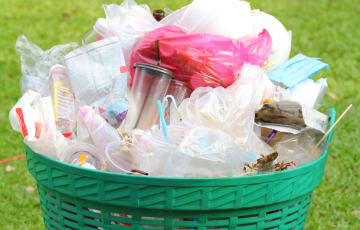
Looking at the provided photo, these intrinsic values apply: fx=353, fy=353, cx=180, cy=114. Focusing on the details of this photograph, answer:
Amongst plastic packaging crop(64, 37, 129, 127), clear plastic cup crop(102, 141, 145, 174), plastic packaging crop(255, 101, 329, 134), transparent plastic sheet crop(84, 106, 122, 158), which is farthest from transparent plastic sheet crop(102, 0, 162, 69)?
plastic packaging crop(255, 101, 329, 134)

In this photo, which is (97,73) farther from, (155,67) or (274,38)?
(274,38)

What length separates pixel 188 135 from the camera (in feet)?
3.50

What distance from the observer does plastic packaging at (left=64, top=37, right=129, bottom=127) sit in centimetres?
134

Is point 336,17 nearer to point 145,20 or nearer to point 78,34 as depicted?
point 78,34

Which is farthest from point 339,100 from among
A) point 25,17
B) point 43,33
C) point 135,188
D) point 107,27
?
point 25,17

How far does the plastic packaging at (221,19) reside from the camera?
1399mm

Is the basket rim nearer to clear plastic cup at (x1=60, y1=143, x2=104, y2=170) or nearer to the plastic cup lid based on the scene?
clear plastic cup at (x1=60, y1=143, x2=104, y2=170)

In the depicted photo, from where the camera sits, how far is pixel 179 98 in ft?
4.51

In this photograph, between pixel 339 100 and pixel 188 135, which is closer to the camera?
pixel 188 135

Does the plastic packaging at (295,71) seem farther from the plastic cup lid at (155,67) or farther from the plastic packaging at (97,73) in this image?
the plastic packaging at (97,73)

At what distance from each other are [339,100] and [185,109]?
A: 248cm

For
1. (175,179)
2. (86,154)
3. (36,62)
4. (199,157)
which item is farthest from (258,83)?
(36,62)

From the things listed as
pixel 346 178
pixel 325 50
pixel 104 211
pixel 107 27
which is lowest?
pixel 346 178

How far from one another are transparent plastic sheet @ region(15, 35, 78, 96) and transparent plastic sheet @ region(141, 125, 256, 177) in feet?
2.42
